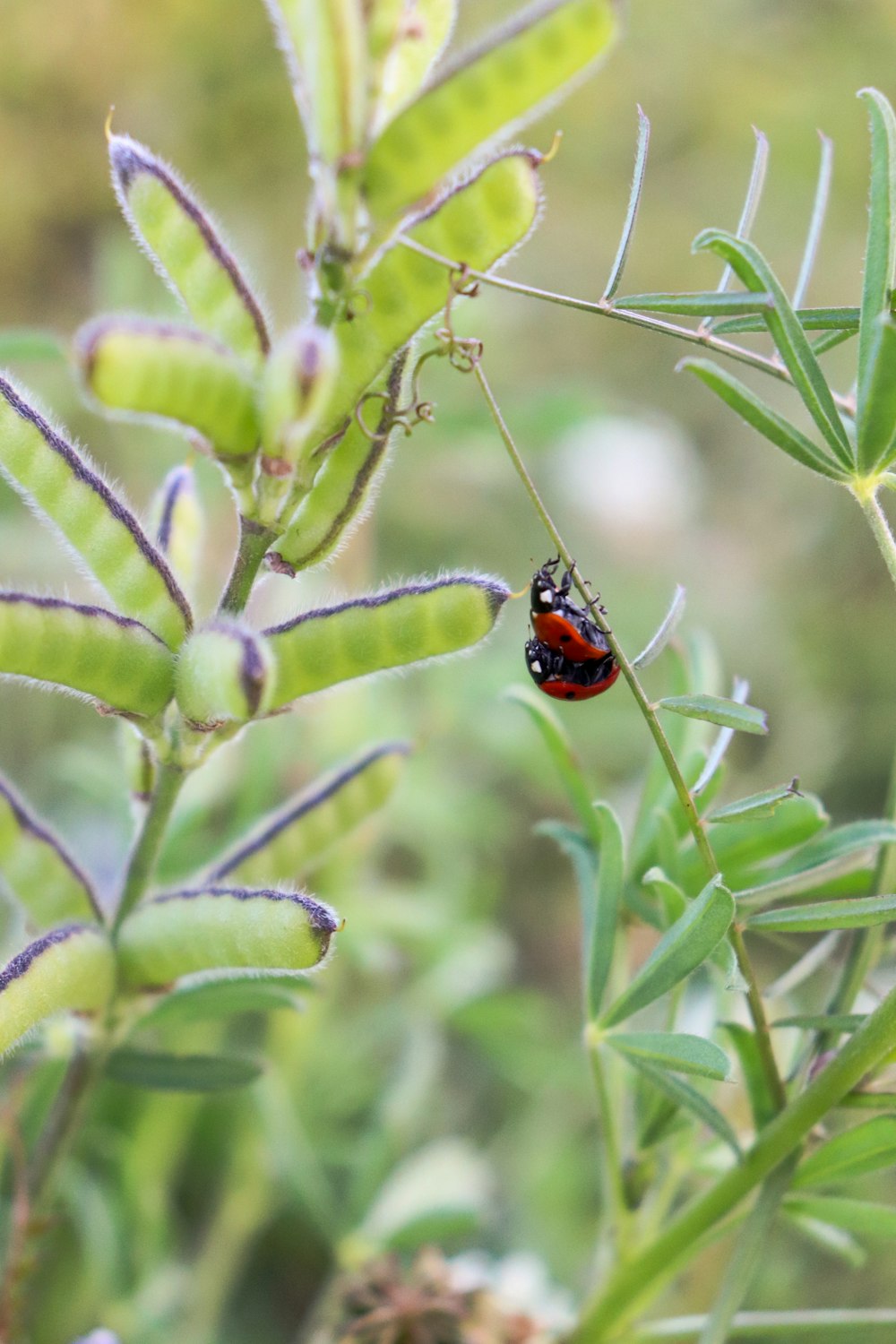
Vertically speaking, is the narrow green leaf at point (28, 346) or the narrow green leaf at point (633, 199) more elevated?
the narrow green leaf at point (28, 346)

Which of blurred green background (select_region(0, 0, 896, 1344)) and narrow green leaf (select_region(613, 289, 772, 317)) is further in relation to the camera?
blurred green background (select_region(0, 0, 896, 1344))

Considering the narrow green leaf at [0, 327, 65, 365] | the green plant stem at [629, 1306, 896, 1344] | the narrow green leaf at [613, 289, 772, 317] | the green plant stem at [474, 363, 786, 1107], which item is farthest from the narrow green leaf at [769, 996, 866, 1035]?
the narrow green leaf at [0, 327, 65, 365]

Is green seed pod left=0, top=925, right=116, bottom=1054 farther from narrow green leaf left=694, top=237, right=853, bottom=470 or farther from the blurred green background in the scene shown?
narrow green leaf left=694, top=237, right=853, bottom=470

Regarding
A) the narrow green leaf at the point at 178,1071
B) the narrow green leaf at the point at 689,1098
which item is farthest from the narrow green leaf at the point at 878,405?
the narrow green leaf at the point at 178,1071

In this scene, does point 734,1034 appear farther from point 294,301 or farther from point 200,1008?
point 294,301

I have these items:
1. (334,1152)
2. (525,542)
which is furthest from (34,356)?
(525,542)

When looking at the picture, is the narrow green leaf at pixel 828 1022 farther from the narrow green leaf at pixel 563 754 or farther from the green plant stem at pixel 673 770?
the narrow green leaf at pixel 563 754
